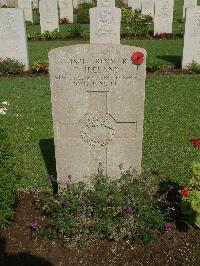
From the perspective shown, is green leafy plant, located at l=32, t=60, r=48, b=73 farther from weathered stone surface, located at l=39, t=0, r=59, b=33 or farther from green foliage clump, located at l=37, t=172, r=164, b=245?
green foliage clump, located at l=37, t=172, r=164, b=245

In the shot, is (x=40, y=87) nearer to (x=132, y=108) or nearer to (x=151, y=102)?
(x=151, y=102)

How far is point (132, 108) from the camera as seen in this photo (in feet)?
14.9

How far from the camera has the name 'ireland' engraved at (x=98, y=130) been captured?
4.65m

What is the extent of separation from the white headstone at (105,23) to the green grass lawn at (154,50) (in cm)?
154

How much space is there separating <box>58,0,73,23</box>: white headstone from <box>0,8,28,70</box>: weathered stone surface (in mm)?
10180

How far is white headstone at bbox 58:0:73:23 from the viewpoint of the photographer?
21453 mm

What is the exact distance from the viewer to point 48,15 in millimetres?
17688

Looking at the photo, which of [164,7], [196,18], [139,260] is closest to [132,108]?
[139,260]

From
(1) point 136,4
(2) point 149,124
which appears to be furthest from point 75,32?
(2) point 149,124

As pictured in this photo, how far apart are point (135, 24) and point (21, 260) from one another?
53.5ft

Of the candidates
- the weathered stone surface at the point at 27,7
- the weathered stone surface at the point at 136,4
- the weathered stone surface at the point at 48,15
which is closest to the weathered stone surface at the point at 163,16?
the weathered stone surface at the point at 48,15

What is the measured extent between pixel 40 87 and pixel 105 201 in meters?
6.53

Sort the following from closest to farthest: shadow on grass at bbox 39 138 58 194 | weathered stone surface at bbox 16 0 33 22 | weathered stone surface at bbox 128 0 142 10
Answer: shadow on grass at bbox 39 138 58 194 → weathered stone surface at bbox 16 0 33 22 → weathered stone surface at bbox 128 0 142 10

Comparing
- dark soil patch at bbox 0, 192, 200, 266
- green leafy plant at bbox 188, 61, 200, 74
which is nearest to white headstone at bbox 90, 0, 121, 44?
green leafy plant at bbox 188, 61, 200, 74
